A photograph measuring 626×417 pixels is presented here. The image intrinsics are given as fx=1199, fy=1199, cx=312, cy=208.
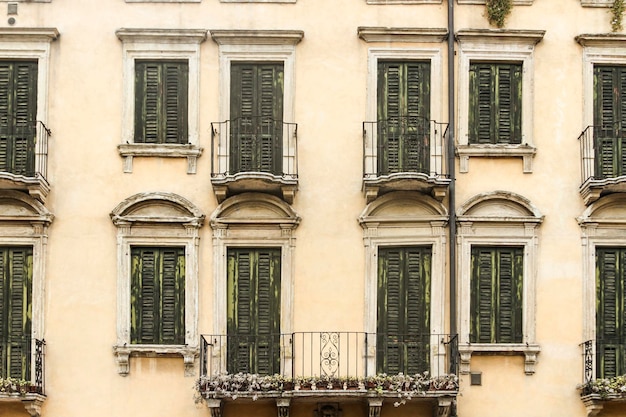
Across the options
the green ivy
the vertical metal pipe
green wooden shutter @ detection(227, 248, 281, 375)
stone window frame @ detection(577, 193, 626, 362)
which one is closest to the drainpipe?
the vertical metal pipe

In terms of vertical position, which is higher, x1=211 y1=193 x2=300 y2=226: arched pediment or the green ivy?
the green ivy

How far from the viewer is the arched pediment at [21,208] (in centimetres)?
2175

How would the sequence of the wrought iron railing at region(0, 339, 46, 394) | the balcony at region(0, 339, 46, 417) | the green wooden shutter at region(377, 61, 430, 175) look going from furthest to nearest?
the green wooden shutter at region(377, 61, 430, 175) < the wrought iron railing at region(0, 339, 46, 394) < the balcony at region(0, 339, 46, 417)

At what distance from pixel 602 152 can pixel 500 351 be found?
416 centimetres

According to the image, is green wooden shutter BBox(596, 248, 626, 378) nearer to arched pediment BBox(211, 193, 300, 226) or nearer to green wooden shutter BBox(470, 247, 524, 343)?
green wooden shutter BBox(470, 247, 524, 343)

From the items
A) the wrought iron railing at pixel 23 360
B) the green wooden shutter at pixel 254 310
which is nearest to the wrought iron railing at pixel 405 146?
the green wooden shutter at pixel 254 310

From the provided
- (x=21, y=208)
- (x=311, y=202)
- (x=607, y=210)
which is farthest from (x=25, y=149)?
(x=607, y=210)

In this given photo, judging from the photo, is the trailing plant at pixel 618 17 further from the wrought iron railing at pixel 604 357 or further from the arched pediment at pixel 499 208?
the wrought iron railing at pixel 604 357

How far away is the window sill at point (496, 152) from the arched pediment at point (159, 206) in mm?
4894

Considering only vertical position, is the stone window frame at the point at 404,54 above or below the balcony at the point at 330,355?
above

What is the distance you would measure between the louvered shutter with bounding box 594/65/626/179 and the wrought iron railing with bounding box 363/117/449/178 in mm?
2858

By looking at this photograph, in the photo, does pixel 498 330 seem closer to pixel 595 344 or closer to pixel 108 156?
pixel 595 344

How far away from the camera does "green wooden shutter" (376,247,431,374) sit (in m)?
21.5

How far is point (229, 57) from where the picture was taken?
2238cm
